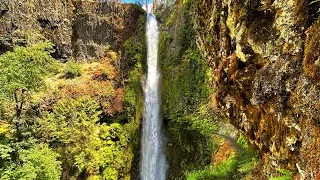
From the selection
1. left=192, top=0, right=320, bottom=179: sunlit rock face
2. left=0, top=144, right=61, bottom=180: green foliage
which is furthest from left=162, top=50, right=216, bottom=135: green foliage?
left=192, top=0, right=320, bottom=179: sunlit rock face

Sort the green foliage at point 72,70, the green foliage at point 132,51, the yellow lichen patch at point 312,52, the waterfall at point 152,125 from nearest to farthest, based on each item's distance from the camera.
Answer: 1. the yellow lichen patch at point 312,52
2. the waterfall at point 152,125
3. the green foliage at point 72,70
4. the green foliage at point 132,51

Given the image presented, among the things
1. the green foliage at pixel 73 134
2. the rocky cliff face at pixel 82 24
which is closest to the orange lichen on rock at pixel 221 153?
the green foliage at pixel 73 134

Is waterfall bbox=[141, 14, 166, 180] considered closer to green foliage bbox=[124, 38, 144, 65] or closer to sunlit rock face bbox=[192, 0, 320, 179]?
green foliage bbox=[124, 38, 144, 65]

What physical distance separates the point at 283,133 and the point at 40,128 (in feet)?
43.1

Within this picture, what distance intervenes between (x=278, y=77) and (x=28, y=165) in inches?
417

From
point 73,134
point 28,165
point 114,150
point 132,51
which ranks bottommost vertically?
point 114,150

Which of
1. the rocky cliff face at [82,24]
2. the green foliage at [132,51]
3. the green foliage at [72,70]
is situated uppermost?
the rocky cliff face at [82,24]

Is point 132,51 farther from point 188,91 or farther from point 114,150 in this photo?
point 114,150

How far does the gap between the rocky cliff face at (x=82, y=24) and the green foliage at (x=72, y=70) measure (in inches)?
60.5

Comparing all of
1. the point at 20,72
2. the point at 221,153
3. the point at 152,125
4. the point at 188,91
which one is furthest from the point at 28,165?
the point at 188,91

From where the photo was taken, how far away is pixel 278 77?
3.65 metres

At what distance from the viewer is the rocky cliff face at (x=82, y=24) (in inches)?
750

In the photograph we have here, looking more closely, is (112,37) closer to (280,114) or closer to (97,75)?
(97,75)

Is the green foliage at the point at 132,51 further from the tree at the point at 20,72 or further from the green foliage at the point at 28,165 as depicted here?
the green foliage at the point at 28,165
